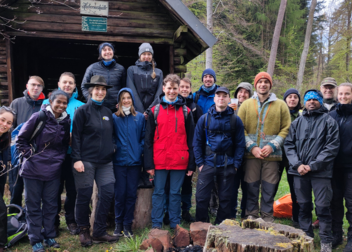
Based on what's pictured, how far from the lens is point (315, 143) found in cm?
402

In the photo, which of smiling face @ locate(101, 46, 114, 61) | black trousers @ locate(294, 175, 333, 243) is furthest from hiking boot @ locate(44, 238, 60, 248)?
black trousers @ locate(294, 175, 333, 243)

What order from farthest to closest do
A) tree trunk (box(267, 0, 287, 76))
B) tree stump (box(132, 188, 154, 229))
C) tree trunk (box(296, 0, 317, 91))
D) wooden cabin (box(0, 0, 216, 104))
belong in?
tree trunk (box(296, 0, 317, 91)) → tree trunk (box(267, 0, 287, 76)) → wooden cabin (box(0, 0, 216, 104)) → tree stump (box(132, 188, 154, 229))

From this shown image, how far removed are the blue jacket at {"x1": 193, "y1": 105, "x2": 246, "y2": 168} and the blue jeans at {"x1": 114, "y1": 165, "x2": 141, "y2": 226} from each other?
1.02 m

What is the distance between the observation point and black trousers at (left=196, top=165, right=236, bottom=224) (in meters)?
4.20

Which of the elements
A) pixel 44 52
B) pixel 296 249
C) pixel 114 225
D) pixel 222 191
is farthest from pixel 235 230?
pixel 44 52

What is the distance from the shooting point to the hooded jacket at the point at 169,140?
4.25 m

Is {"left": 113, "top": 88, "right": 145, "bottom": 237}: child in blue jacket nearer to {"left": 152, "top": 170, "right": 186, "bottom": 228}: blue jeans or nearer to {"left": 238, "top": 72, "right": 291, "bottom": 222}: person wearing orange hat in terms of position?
{"left": 152, "top": 170, "right": 186, "bottom": 228}: blue jeans

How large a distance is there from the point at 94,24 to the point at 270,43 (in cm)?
1514

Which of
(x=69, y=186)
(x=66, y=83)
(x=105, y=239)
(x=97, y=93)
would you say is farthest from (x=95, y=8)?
(x=105, y=239)

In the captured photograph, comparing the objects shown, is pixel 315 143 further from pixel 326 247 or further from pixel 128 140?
pixel 128 140

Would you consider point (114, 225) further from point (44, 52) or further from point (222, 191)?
point (44, 52)

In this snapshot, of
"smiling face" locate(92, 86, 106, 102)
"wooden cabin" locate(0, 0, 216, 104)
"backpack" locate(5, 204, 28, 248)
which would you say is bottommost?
"backpack" locate(5, 204, 28, 248)

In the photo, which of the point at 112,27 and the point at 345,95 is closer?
the point at 345,95

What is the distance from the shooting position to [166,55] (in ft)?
27.1
